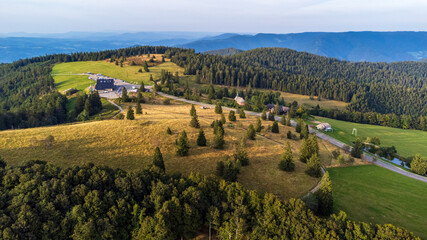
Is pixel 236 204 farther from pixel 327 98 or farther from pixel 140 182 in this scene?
pixel 327 98

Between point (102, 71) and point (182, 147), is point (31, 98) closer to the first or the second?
point (102, 71)

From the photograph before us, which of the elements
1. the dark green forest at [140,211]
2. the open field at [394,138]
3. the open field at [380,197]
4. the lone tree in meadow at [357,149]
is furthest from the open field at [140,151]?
the open field at [394,138]

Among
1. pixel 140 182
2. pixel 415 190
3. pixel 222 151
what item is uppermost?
pixel 140 182

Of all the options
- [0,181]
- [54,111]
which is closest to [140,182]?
[0,181]

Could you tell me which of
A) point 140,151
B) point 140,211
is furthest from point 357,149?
point 140,211

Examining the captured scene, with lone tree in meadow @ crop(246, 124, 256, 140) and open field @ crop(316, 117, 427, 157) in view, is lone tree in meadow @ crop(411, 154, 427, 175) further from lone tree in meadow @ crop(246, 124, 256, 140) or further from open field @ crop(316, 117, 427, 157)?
lone tree in meadow @ crop(246, 124, 256, 140)
